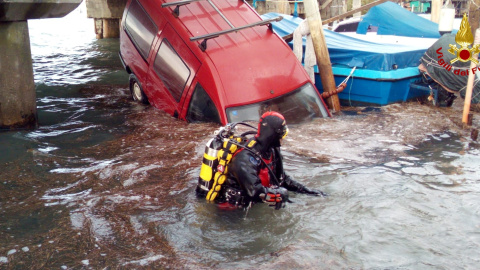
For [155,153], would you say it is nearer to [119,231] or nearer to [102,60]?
[119,231]

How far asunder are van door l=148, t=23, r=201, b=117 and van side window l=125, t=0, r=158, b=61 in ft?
1.20

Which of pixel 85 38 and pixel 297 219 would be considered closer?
pixel 297 219

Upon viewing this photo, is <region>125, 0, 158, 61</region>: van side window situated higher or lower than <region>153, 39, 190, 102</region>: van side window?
higher

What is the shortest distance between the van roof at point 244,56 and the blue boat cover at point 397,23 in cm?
631

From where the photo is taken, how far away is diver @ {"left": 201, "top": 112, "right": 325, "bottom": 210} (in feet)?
15.4

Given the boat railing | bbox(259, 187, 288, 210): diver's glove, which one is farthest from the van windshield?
bbox(259, 187, 288, 210): diver's glove

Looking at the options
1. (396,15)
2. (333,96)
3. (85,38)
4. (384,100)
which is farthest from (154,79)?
(85,38)

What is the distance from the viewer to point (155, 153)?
746 centimetres

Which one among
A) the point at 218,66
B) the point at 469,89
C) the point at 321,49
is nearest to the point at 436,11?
the point at 321,49

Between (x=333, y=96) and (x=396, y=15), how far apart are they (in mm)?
5518

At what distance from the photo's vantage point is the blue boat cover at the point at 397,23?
1403 centimetres

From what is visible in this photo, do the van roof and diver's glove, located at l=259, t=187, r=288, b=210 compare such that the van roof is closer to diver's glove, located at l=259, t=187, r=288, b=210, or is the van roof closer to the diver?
the diver

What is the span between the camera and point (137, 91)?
33.9ft

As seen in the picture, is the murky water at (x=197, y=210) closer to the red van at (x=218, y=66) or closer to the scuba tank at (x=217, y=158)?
the scuba tank at (x=217, y=158)
